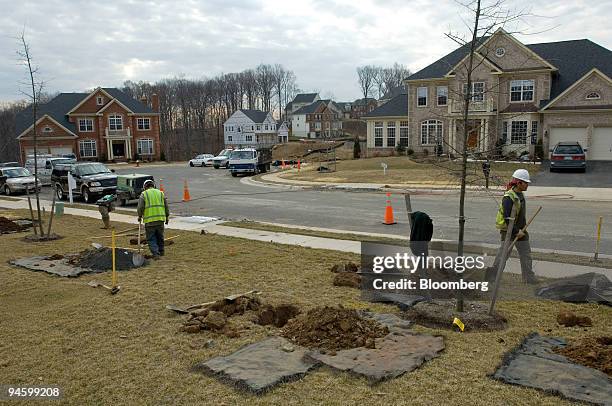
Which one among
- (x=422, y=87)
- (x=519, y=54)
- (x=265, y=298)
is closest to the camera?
(x=265, y=298)

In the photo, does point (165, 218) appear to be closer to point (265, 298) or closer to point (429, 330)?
point (265, 298)

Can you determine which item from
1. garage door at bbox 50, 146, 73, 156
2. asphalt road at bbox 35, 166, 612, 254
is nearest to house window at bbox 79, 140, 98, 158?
garage door at bbox 50, 146, 73, 156

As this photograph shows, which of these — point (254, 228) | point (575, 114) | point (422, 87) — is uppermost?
point (422, 87)

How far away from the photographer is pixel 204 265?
9.98 m

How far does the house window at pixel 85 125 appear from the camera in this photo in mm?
62406

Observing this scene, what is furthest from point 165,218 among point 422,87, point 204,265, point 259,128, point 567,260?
point 259,128

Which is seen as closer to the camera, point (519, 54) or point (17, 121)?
point (519, 54)

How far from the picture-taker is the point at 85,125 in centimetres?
6262

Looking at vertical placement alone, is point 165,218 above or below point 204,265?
above

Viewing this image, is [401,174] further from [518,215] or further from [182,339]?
[182,339]

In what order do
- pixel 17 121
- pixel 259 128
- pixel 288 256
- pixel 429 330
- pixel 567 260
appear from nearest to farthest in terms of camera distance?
pixel 429 330 < pixel 567 260 < pixel 288 256 < pixel 17 121 < pixel 259 128

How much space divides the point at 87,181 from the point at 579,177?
25316 millimetres

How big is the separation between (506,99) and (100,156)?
4689 centimetres

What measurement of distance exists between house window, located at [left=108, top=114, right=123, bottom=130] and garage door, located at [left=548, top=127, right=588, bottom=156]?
4908cm
